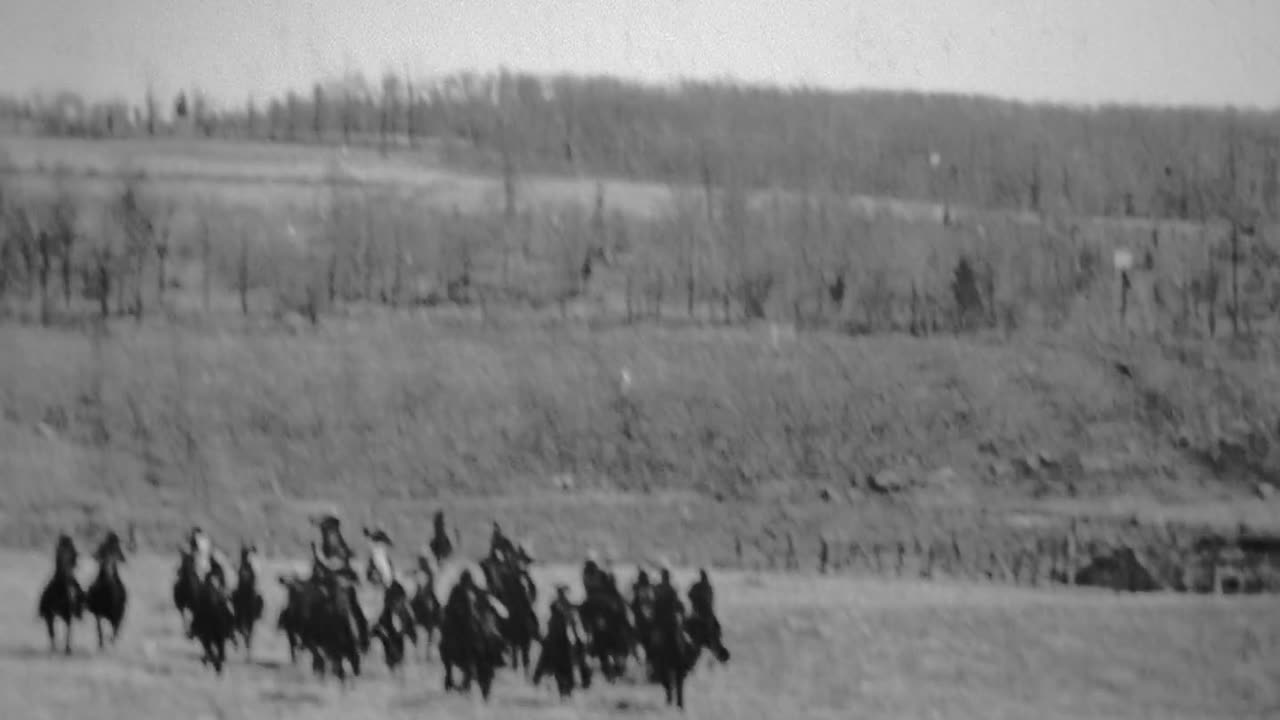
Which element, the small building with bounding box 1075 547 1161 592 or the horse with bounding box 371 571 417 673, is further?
the small building with bounding box 1075 547 1161 592

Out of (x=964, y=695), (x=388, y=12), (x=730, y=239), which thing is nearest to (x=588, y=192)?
(x=730, y=239)

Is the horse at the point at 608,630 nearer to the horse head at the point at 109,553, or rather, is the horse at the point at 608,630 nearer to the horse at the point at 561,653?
the horse at the point at 561,653

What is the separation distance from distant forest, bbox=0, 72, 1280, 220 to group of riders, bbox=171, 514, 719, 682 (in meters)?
1.43

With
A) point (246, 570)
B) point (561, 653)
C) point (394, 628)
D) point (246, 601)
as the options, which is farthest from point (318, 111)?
point (561, 653)

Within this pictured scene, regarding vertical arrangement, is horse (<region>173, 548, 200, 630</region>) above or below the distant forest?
below

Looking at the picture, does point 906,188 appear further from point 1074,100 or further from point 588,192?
point 588,192

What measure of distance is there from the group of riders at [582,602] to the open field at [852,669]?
0.13 metres

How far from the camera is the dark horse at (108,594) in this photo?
232 inches

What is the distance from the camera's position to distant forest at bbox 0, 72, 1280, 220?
6.16m

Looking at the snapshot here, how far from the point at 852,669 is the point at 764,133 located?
1926mm

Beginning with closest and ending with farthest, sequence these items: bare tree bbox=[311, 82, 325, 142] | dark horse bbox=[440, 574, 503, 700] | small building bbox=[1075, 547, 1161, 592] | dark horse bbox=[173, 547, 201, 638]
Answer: dark horse bbox=[440, 574, 503, 700]
dark horse bbox=[173, 547, 201, 638]
small building bbox=[1075, 547, 1161, 592]
bare tree bbox=[311, 82, 325, 142]

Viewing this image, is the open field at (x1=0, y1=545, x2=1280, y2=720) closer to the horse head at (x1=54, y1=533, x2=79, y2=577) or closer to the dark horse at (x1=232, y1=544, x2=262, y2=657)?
the dark horse at (x1=232, y1=544, x2=262, y2=657)

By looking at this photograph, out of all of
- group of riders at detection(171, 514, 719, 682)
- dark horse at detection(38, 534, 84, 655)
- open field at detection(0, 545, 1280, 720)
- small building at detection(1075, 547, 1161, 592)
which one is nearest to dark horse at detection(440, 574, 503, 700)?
group of riders at detection(171, 514, 719, 682)

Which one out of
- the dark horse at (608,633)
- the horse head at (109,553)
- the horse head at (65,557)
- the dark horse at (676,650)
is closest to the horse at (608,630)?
the dark horse at (608,633)
